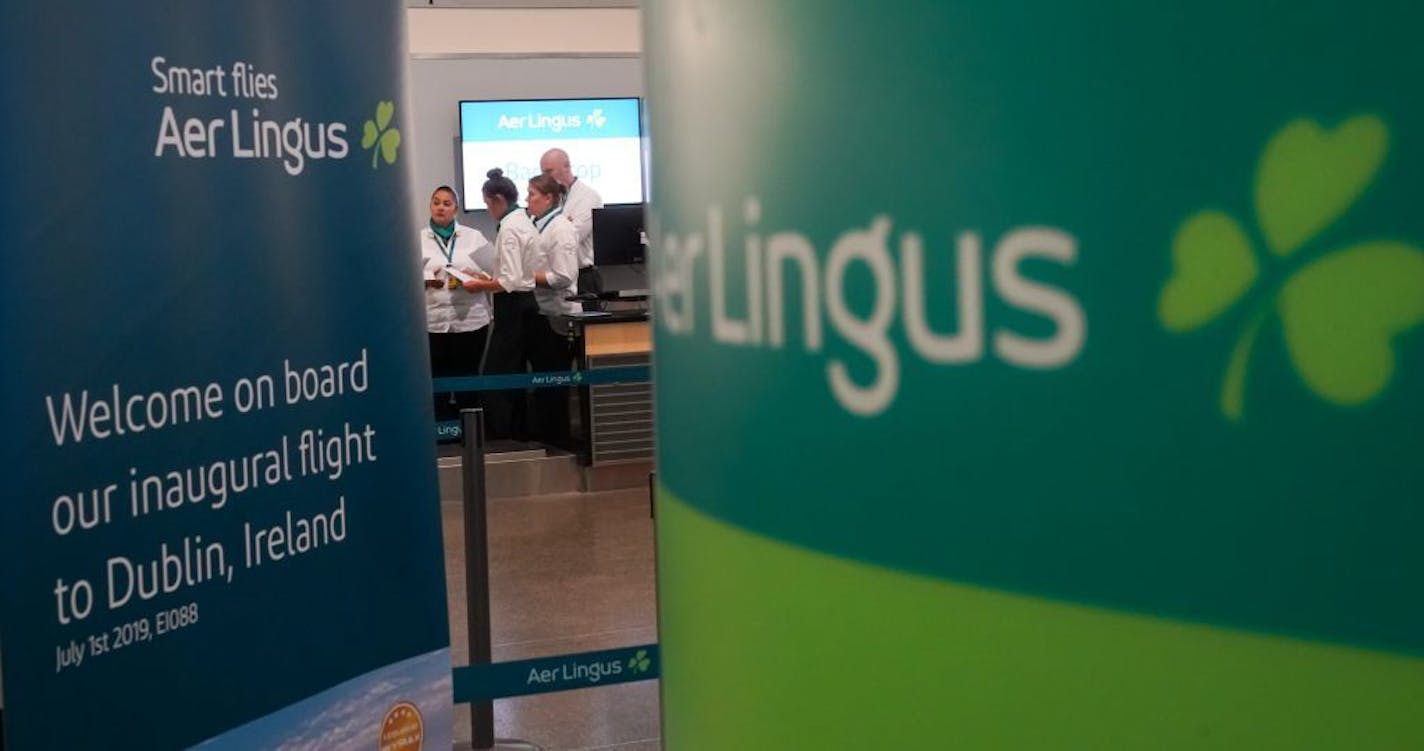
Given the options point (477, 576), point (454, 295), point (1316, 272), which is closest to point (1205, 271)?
point (1316, 272)

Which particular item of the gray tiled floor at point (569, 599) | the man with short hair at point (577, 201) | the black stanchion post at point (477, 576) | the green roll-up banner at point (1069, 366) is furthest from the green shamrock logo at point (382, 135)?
the man with short hair at point (577, 201)

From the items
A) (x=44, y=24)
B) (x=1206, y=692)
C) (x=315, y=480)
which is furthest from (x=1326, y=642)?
(x=315, y=480)

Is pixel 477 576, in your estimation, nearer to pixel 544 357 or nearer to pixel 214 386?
pixel 214 386

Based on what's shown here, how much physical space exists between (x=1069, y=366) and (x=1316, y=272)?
0.10 m

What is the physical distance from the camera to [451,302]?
30.6ft

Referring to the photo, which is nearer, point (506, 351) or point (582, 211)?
point (506, 351)

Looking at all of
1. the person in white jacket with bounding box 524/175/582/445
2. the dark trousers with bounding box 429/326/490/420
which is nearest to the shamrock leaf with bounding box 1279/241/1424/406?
the person in white jacket with bounding box 524/175/582/445

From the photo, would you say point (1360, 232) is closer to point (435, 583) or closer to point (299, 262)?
point (299, 262)

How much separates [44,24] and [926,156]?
6.18 ft

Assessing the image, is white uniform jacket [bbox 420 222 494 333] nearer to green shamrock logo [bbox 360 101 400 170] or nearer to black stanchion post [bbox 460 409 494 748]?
black stanchion post [bbox 460 409 494 748]

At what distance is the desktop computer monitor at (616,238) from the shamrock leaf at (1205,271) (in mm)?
8799

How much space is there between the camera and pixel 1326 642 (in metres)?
0.56

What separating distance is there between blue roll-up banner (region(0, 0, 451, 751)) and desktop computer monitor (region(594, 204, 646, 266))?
657 centimetres

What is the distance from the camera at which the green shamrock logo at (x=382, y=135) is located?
271 cm
